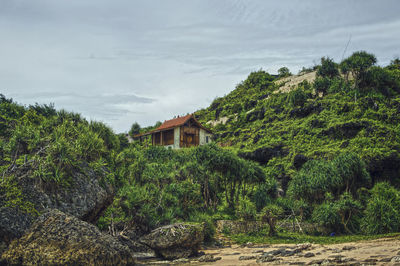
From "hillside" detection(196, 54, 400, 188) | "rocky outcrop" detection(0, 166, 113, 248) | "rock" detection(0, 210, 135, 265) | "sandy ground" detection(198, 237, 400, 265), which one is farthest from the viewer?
"hillside" detection(196, 54, 400, 188)

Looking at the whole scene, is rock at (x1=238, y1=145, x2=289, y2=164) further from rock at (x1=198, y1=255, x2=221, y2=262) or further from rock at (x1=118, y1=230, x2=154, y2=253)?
rock at (x1=198, y1=255, x2=221, y2=262)

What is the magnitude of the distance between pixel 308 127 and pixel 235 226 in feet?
68.7

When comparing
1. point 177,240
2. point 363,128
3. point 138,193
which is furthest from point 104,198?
point 363,128

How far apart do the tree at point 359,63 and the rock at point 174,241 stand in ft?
111

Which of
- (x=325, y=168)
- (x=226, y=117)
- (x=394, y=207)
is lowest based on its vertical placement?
(x=394, y=207)

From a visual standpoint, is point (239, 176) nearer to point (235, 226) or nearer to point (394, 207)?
point (235, 226)

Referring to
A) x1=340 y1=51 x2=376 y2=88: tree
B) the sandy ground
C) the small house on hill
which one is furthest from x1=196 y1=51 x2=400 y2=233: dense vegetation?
the sandy ground

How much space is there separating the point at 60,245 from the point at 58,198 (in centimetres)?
327

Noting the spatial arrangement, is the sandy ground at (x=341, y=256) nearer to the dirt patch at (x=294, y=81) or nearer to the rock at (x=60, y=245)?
the rock at (x=60, y=245)

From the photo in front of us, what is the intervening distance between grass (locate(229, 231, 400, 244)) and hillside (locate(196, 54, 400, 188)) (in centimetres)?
1224

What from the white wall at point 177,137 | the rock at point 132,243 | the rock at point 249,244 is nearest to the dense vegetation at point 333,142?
the rock at point 249,244

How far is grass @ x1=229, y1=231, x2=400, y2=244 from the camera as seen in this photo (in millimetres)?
19609

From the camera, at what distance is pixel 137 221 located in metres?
19.8

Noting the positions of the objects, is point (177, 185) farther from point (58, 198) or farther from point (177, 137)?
point (177, 137)
